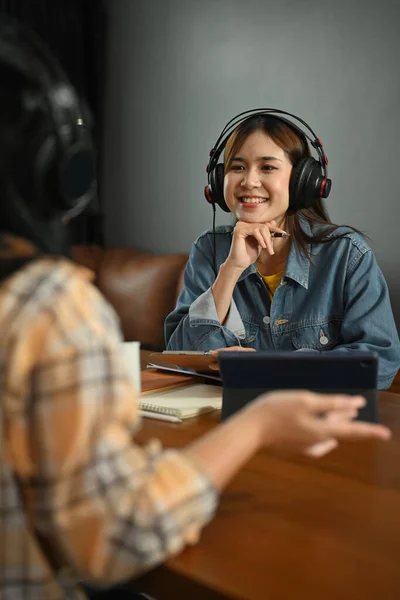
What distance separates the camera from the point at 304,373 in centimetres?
103

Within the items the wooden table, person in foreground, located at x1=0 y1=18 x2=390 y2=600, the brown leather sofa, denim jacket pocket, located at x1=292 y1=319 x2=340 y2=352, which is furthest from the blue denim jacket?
the brown leather sofa

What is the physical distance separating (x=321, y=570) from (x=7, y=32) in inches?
25.1

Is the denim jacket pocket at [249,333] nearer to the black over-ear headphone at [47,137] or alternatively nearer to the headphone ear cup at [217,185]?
the headphone ear cup at [217,185]

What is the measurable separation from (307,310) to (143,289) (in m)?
1.80

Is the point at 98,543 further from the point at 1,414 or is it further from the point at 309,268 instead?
the point at 309,268

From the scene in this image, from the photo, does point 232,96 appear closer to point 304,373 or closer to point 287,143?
point 287,143

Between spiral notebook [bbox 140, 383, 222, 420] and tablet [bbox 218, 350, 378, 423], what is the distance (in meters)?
0.14

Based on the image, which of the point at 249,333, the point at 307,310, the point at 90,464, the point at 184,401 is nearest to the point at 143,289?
the point at 249,333

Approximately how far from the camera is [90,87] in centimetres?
418

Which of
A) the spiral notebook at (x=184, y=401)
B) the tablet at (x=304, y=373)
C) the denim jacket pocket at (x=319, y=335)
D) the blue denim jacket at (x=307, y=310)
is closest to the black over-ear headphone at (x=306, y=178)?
the blue denim jacket at (x=307, y=310)

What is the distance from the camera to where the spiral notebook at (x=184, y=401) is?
47.7 inches

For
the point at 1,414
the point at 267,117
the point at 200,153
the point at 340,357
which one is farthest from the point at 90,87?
the point at 1,414

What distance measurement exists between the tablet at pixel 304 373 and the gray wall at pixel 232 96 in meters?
1.89

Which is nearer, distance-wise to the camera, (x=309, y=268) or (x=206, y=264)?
(x=309, y=268)
